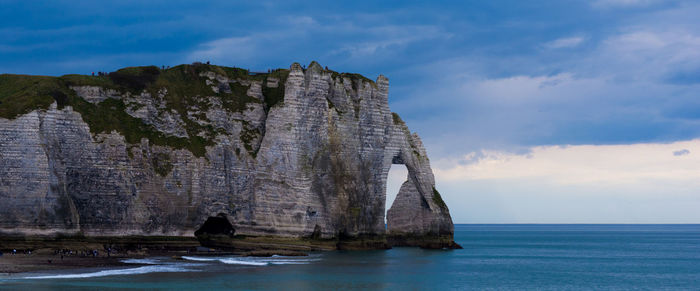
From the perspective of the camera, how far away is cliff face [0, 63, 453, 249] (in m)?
71.6

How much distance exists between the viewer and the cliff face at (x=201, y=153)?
71.6 metres

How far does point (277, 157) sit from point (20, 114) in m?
26.5

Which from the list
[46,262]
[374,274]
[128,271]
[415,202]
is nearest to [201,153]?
[46,262]

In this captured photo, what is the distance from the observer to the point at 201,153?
81312mm

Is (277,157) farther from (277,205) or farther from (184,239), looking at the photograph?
(184,239)

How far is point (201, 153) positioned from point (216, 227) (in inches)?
358

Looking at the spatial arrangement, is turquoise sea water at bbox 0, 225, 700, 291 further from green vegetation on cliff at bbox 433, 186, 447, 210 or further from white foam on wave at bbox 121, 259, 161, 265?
green vegetation on cliff at bbox 433, 186, 447, 210

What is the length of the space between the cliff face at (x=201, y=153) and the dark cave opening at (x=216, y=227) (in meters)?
3.13

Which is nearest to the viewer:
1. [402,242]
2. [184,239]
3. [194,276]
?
[194,276]

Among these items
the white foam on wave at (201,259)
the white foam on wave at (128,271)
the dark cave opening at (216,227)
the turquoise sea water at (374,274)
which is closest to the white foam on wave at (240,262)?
the turquoise sea water at (374,274)

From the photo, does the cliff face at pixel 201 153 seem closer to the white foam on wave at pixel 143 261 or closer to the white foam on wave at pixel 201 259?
the white foam on wave at pixel 201 259

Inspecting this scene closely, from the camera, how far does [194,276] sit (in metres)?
55.6

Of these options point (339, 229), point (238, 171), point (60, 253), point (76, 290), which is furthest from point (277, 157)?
point (76, 290)

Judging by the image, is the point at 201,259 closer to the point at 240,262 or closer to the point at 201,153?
the point at 240,262
